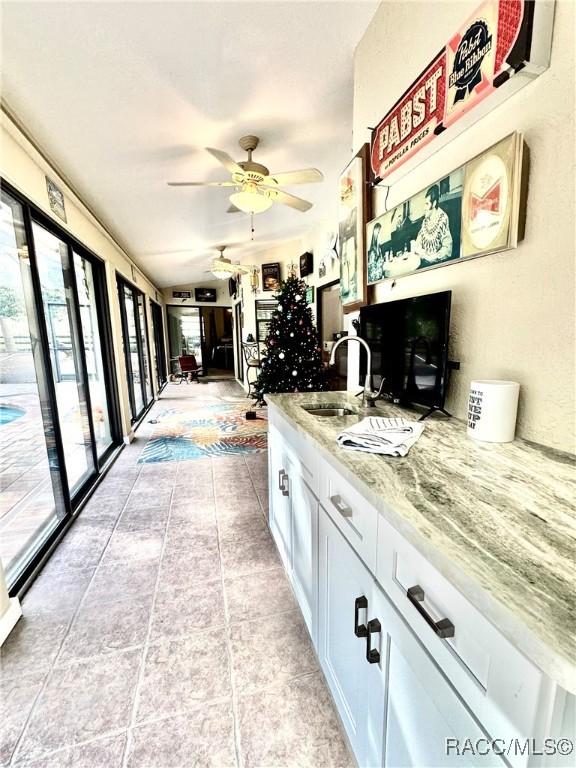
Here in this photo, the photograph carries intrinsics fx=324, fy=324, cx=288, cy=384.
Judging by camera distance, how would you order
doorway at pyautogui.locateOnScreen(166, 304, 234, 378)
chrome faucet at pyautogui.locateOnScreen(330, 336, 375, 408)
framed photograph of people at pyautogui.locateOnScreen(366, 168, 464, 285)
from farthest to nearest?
doorway at pyautogui.locateOnScreen(166, 304, 234, 378) < chrome faucet at pyautogui.locateOnScreen(330, 336, 375, 408) < framed photograph of people at pyautogui.locateOnScreen(366, 168, 464, 285)

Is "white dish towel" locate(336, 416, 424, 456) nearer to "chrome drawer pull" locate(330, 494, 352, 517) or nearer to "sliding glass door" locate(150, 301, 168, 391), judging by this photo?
"chrome drawer pull" locate(330, 494, 352, 517)

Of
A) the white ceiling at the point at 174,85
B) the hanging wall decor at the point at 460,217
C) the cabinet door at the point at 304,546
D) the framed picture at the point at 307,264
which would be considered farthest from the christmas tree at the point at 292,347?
the cabinet door at the point at 304,546

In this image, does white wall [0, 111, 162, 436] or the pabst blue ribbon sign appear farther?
white wall [0, 111, 162, 436]

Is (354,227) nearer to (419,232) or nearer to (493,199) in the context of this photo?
(419,232)

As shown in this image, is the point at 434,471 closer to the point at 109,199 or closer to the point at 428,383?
the point at 428,383

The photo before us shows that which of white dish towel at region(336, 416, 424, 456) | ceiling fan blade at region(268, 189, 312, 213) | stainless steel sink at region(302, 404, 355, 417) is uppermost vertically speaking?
ceiling fan blade at region(268, 189, 312, 213)

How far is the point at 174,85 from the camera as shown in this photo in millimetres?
1932

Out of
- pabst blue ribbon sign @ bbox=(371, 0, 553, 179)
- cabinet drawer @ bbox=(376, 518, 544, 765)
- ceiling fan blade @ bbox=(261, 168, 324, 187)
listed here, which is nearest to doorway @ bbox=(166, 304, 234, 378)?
ceiling fan blade @ bbox=(261, 168, 324, 187)

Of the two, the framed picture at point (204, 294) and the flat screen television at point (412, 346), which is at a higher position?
the framed picture at point (204, 294)

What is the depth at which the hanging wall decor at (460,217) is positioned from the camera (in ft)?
3.36

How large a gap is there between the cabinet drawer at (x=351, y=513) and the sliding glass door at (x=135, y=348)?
13.8 ft

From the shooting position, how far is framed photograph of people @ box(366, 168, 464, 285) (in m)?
1.27

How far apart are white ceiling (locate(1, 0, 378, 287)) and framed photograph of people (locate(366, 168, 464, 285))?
3.49 feet

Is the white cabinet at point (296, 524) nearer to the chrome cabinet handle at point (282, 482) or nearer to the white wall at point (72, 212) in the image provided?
the chrome cabinet handle at point (282, 482)
